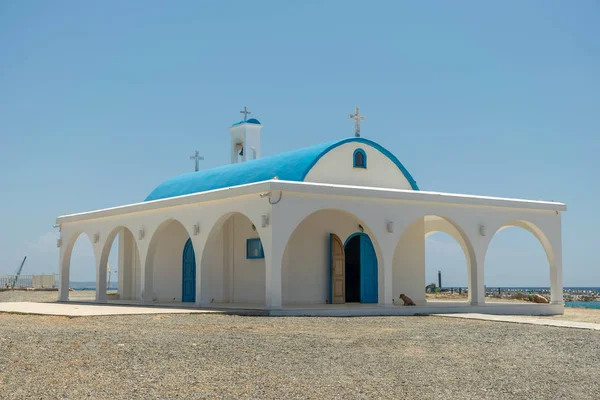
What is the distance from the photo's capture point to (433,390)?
351 inches

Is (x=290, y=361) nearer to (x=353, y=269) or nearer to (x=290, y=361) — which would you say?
(x=290, y=361)

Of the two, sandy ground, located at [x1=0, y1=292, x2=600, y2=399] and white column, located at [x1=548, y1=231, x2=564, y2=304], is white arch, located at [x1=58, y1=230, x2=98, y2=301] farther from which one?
white column, located at [x1=548, y1=231, x2=564, y2=304]

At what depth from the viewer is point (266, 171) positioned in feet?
70.6

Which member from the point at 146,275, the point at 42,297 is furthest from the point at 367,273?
the point at 42,297

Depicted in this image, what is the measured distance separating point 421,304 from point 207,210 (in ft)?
21.4

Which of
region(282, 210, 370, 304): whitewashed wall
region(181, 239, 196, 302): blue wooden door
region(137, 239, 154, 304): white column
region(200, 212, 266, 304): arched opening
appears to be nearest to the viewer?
region(282, 210, 370, 304): whitewashed wall

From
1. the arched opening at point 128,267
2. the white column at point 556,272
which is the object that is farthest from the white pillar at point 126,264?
the white column at point 556,272

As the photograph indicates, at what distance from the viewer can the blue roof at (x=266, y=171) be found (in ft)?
68.1

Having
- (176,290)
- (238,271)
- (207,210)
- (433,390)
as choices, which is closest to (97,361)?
(433,390)

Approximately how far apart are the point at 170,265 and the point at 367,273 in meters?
6.20

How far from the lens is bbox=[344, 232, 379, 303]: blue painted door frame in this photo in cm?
2152

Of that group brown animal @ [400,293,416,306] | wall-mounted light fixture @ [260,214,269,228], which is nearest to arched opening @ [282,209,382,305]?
brown animal @ [400,293,416,306]

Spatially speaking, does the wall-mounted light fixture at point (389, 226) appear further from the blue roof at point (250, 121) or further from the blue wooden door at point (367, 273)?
the blue roof at point (250, 121)

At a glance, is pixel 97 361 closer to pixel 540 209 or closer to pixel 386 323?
pixel 386 323
